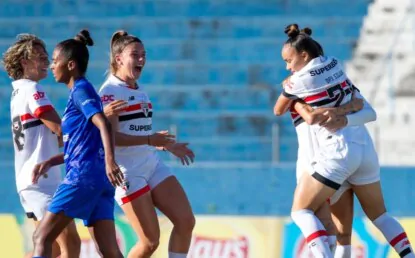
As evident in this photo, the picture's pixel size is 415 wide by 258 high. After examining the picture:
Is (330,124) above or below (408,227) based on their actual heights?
above

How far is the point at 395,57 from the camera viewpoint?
57.0ft

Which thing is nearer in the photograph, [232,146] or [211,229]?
[211,229]

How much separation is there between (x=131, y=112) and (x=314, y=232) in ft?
4.92

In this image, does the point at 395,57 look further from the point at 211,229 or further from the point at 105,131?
the point at 105,131

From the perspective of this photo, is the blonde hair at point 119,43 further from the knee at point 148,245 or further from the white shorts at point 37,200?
A: the knee at point 148,245

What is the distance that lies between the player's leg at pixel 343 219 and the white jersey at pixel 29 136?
200 centimetres

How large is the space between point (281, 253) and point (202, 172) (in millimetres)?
4052

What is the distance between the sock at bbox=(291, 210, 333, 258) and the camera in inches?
→ 286

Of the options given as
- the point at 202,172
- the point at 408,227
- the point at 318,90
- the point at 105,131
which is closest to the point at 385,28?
the point at 202,172

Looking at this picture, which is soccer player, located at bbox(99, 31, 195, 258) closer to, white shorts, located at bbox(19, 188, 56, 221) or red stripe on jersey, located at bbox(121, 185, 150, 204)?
red stripe on jersey, located at bbox(121, 185, 150, 204)

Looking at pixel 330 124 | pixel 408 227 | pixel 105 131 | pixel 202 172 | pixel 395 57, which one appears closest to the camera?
pixel 105 131

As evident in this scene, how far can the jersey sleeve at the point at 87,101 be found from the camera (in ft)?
21.4

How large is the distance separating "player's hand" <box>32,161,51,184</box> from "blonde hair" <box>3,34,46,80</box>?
0.70m

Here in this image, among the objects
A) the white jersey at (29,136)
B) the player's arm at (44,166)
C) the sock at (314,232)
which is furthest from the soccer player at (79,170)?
the sock at (314,232)
